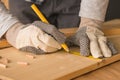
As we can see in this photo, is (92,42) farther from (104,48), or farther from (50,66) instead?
(50,66)

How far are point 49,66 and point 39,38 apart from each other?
129mm

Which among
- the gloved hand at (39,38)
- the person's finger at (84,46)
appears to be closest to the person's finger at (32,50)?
the gloved hand at (39,38)

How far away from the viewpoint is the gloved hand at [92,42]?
2.49ft

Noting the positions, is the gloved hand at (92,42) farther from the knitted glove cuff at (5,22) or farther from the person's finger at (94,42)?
the knitted glove cuff at (5,22)

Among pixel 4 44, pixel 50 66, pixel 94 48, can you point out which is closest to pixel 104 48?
pixel 94 48

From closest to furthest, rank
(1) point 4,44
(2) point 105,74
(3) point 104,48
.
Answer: (2) point 105,74 < (3) point 104,48 < (1) point 4,44

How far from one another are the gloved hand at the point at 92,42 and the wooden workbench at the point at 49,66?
0.9 inches

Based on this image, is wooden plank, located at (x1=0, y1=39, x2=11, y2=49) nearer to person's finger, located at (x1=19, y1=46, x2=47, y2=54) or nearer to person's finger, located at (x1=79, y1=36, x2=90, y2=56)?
person's finger, located at (x1=19, y1=46, x2=47, y2=54)

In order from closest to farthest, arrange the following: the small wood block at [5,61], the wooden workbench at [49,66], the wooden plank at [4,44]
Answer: the wooden workbench at [49,66] → the small wood block at [5,61] → the wooden plank at [4,44]

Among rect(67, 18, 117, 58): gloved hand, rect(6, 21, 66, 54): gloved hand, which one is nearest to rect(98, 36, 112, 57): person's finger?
rect(67, 18, 117, 58): gloved hand

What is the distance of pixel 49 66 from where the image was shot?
67 centimetres

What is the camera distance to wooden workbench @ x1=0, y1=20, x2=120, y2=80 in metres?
0.61

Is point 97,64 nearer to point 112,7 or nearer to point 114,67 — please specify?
point 114,67

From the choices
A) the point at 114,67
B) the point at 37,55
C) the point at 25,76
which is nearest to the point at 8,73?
the point at 25,76
